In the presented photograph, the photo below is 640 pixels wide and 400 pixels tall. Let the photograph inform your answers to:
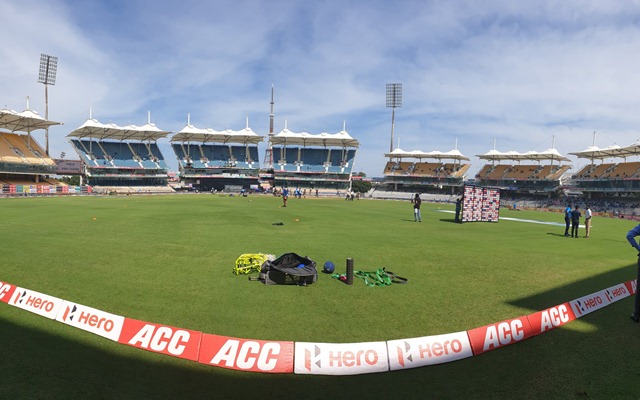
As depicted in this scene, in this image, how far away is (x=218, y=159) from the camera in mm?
95562

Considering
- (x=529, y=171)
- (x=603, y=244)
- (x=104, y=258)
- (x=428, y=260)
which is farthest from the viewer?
(x=529, y=171)

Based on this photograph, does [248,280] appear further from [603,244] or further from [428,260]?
[603,244]

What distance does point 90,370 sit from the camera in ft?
16.6

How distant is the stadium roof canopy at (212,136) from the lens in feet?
292

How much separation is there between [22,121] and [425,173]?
292ft

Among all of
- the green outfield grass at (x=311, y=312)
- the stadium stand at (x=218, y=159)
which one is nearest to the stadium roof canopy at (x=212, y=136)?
the stadium stand at (x=218, y=159)

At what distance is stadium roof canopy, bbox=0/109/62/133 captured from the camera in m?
56.8

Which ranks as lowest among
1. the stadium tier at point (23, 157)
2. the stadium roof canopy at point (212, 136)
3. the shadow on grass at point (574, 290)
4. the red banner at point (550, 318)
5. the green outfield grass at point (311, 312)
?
the green outfield grass at point (311, 312)

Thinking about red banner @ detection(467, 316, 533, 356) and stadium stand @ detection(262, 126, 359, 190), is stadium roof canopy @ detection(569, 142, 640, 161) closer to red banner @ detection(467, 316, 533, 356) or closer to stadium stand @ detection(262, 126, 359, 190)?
stadium stand @ detection(262, 126, 359, 190)

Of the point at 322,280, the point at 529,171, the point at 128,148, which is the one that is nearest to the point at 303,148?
the point at 128,148

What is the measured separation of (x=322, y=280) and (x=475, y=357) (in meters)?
4.89

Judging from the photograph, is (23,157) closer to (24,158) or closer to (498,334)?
(24,158)

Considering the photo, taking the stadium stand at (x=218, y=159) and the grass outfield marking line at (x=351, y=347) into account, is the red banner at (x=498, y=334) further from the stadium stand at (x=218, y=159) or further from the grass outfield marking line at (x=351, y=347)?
the stadium stand at (x=218, y=159)

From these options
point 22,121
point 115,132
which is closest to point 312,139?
point 115,132
